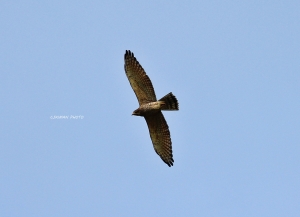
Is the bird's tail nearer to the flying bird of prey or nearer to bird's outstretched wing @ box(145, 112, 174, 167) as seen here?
the flying bird of prey

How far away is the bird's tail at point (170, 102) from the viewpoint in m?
31.4

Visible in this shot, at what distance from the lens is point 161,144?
108 feet

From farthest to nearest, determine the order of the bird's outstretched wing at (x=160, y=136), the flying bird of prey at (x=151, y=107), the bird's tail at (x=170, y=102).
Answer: the bird's outstretched wing at (x=160, y=136), the flying bird of prey at (x=151, y=107), the bird's tail at (x=170, y=102)

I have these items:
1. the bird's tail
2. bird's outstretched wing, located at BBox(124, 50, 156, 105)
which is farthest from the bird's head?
the bird's tail

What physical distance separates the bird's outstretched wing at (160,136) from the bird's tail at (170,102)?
714 mm

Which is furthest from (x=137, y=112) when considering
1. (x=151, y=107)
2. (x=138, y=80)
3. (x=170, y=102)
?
(x=170, y=102)

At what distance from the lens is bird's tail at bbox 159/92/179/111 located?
31.4m

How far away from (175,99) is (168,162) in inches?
124

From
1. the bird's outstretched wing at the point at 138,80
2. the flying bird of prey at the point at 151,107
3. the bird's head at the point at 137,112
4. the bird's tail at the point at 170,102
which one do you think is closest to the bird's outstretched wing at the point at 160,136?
the flying bird of prey at the point at 151,107

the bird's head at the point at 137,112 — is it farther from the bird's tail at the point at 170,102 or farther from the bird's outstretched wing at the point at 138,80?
the bird's tail at the point at 170,102

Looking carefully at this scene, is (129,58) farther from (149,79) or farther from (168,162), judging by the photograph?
(168,162)

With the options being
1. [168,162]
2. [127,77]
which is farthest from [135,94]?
[168,162]

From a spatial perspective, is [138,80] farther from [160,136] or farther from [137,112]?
[160,136]

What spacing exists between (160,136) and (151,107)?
1.63 m
